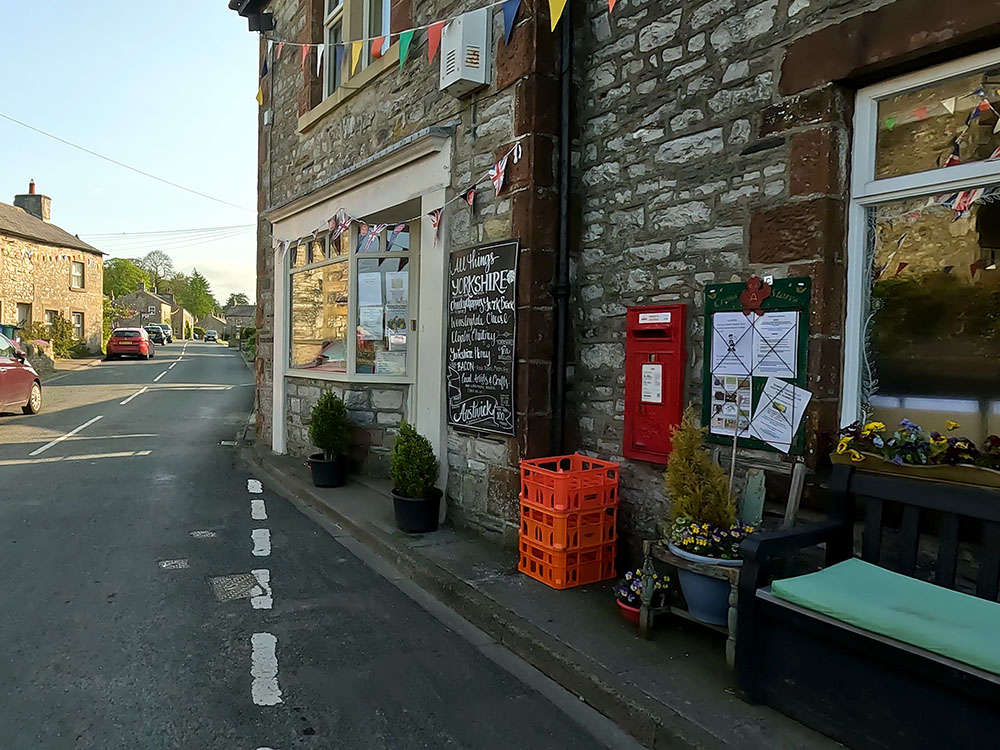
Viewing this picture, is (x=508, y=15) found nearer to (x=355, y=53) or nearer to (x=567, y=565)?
(x=355, y=53)

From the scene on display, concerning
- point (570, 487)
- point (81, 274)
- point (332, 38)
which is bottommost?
point (570, 487)

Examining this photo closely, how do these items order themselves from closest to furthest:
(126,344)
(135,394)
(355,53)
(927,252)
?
(927,252) → (355,53) → (135,394) → (126,344)

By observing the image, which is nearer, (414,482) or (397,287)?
(414,482)

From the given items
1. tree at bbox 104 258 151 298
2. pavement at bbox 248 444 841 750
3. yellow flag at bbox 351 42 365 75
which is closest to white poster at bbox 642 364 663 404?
pavement at bbox 248 444 841 750

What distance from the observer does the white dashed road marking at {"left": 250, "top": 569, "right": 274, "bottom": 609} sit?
448 centimetres

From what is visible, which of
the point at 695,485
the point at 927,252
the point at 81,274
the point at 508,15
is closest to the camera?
the point at 927,252

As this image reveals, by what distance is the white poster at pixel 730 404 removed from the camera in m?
3.89

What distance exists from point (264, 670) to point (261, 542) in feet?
8.22

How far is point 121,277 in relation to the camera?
8925 centimetres

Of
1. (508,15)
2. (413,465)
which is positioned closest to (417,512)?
(413,465)

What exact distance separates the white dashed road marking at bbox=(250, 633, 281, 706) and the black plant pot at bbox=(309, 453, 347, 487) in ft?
12.1

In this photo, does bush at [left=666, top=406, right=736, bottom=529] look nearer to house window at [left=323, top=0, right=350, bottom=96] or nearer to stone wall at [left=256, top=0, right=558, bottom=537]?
stone wall at [left=256, top=0, right=558, bottom=537]

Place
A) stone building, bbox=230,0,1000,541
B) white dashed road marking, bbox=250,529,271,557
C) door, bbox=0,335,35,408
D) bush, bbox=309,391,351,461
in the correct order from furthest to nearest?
door, bbox=0,335,35,408 < bush, bbox=309,391,351,461 < white dashed road marking, bbox=250,529,271,557 < stone building, bbox=230,0,1000,541

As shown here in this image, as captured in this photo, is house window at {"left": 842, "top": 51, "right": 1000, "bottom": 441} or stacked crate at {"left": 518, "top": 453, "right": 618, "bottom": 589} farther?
stacked crate at {"left": 518, "top": 453, "right": 618, "bottom": 589}
